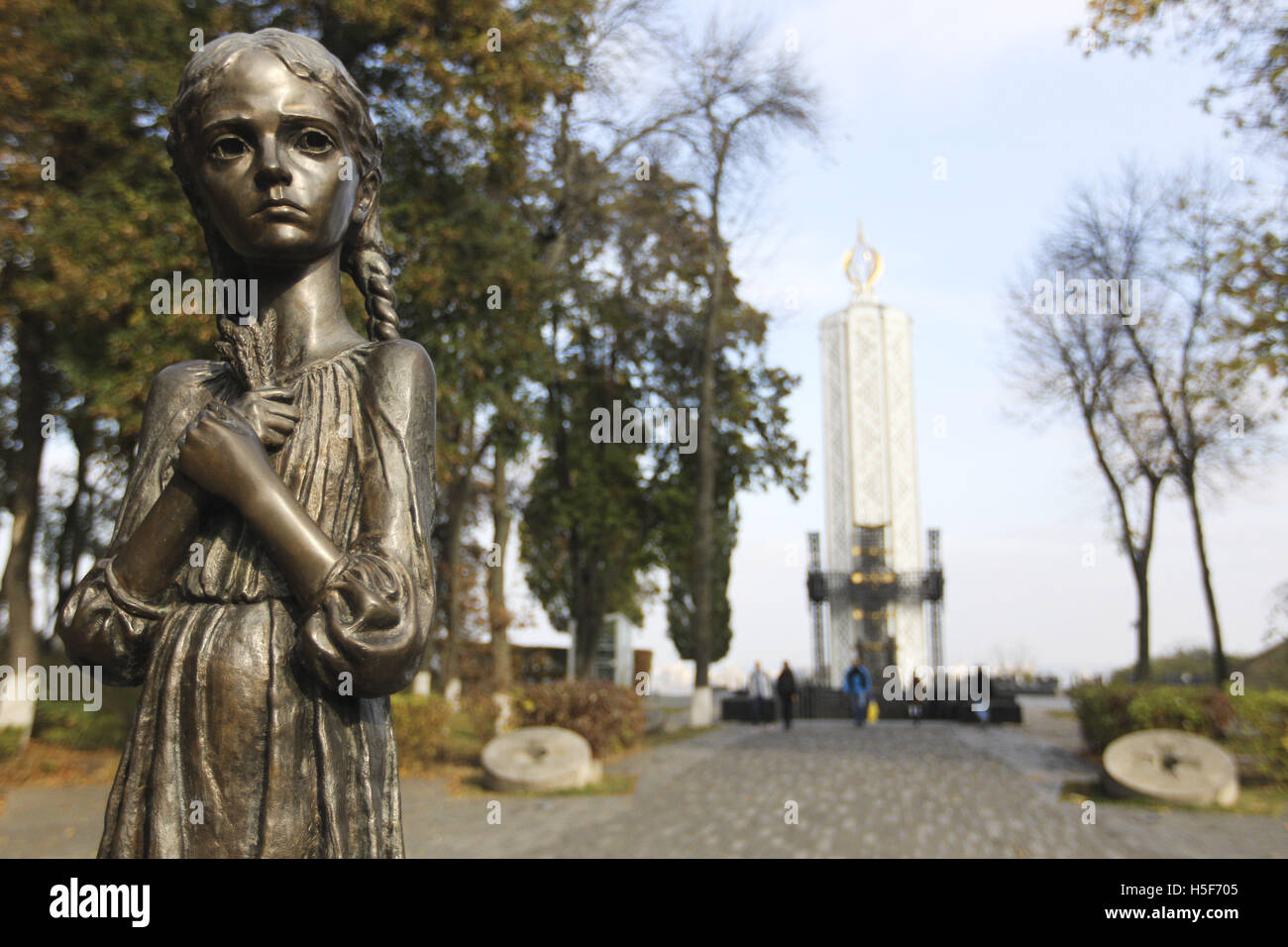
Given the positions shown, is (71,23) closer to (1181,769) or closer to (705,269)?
(705,269)

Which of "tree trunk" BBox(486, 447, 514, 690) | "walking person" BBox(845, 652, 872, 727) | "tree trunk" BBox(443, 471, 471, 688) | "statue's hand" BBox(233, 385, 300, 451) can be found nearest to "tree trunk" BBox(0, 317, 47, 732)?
"tree trunk" BBox(443, 471, 471, 688)

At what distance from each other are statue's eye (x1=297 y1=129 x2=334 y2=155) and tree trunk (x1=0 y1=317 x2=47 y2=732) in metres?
14.3

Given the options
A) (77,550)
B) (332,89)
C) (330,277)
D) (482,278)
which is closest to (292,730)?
(330,277)

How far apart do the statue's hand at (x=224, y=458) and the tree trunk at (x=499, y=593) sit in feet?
47.3

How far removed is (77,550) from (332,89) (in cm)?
2266

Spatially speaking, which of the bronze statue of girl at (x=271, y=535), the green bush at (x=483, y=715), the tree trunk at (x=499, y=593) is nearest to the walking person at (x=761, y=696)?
the tree trunk at (x=499, y=593)

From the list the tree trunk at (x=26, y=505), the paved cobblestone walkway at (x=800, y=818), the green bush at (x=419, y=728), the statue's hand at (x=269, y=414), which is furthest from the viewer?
the tree trunk at (x=26, y=505)

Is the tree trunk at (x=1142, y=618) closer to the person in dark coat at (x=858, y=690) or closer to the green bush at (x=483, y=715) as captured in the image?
the person in dark coat at (x=858, y=690)

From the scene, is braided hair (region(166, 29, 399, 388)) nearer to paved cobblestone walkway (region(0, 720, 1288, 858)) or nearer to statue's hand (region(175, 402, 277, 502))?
statue's hand (region(175, 402, 277, 502))

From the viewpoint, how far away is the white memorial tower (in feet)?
80.4

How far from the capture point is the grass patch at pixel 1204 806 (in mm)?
10258

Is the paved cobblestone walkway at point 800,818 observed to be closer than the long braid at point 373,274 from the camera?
No

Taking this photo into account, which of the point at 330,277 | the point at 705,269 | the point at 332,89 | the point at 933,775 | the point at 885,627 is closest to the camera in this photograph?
the point at 332,89

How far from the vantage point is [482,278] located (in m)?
13.1
